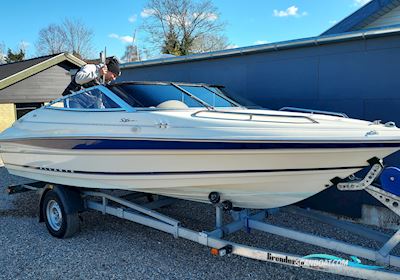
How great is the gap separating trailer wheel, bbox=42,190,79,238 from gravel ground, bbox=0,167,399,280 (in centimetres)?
11

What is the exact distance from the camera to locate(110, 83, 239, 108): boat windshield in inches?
155

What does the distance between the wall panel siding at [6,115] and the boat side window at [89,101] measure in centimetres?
915

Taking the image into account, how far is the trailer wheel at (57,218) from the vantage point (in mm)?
4426

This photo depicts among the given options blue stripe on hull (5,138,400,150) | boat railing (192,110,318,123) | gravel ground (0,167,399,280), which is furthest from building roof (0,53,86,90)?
boat railing (192,110,318,123)

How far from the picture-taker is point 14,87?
42.0 feet

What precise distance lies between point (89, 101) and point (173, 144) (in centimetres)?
151

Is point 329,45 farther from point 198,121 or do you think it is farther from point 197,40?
point 197,40

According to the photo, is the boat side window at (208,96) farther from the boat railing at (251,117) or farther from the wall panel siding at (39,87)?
the wall panel siding at (39,87)

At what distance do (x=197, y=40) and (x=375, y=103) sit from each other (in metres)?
31.1

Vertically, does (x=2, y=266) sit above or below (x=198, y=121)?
below

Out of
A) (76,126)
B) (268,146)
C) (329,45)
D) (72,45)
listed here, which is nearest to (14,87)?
(76,126)

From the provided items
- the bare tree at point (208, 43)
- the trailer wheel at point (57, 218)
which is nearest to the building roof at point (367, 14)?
the trailer wheel at point (57, 218)

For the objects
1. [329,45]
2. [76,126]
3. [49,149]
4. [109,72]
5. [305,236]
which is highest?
[329,45]

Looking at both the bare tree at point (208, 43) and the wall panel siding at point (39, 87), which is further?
the bare tree at point (208, 43)
